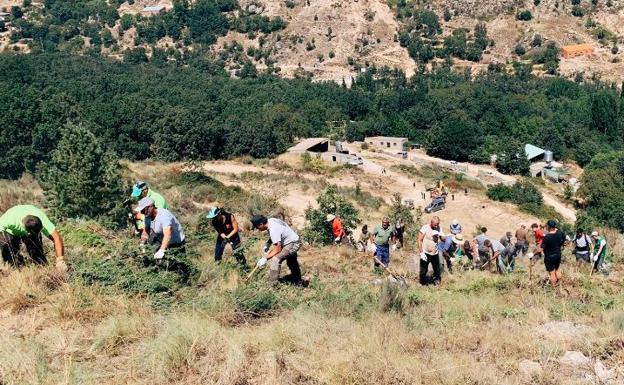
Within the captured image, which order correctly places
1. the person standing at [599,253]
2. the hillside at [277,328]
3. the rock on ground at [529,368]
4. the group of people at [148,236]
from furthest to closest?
the person standing at [599,253] < the group of people at [148,236] < the rock on ground at [529,368] < the hillside at [277,328]

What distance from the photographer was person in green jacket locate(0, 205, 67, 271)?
5.99 meters

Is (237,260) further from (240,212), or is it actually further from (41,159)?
(41,159)

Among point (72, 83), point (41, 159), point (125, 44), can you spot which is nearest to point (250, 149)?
point (41, 159)

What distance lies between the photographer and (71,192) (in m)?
14.8

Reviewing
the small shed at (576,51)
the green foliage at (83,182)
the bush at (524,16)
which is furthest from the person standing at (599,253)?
the bush at (524,16)

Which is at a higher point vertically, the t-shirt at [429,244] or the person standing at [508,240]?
the t-shirt at [429,244]

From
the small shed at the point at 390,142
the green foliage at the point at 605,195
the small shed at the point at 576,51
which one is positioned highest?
the green foliage at the point at 605,195

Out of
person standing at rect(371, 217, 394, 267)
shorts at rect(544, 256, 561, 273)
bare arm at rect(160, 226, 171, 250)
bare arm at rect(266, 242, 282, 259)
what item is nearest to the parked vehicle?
person standing at rect(371, 217, 394, 267)

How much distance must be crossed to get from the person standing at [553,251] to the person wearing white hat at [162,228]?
5.58 m

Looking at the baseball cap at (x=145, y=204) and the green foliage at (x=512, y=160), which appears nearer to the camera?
the baseball cap at (x=145, y=204)

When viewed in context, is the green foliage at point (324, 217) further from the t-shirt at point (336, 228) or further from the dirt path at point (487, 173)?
the dirt path at point (487, 173)

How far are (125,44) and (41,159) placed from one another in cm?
7052

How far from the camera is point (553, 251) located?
8.63 meters

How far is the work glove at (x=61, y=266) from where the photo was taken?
5969mm
